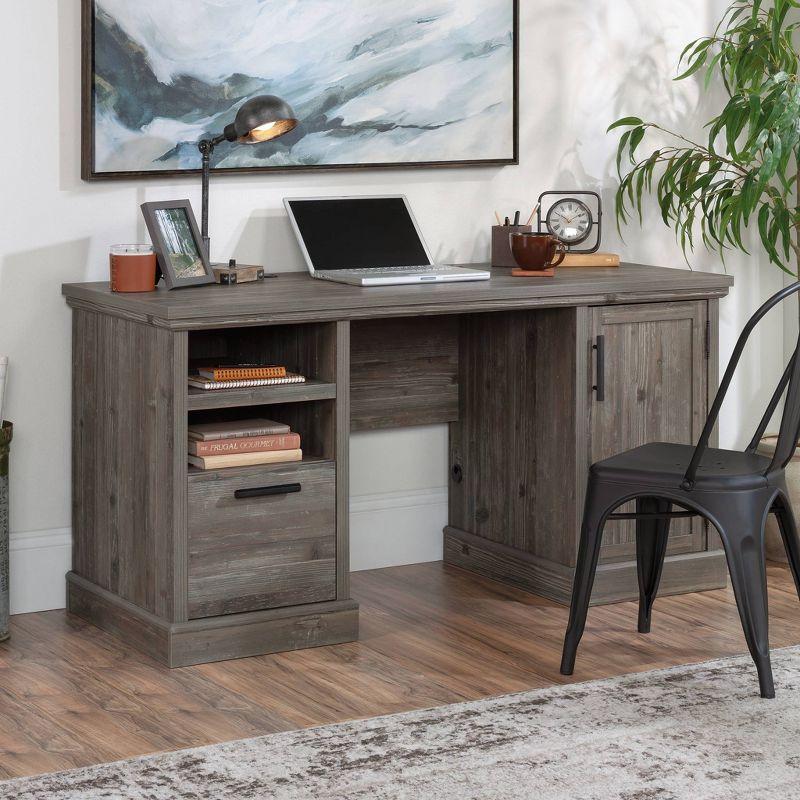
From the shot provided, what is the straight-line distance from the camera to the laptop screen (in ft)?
12.1

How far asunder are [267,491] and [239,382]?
0.26 metres

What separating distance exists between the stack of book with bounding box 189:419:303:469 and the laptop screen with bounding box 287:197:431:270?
59cm

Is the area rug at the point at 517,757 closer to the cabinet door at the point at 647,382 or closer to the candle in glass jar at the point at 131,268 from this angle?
the cabinet door at the point at 647,382

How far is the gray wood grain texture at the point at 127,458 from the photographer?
310cm

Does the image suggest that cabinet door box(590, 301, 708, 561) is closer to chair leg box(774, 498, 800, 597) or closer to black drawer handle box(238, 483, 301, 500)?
chair leg box(774, 498, 800, 597)

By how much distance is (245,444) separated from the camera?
3201 millimetres

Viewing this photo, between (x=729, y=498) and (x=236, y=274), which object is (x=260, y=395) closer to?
(x=236, y=274)

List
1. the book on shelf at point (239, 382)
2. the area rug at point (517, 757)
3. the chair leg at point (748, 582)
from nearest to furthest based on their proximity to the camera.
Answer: the area rug at point (517, 757) → the chair leg at point (748, 582) → the book on shelf at point (239, 382)

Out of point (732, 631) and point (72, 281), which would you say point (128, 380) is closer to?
point (72, 281)

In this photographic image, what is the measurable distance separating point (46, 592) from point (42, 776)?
1.10 meters

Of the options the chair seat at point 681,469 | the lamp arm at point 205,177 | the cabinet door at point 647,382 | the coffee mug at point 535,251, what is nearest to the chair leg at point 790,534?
the chair seat at point 681,469

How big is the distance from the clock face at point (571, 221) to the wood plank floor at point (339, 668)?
1014 mm

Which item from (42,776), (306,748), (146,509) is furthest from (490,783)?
(146,509)

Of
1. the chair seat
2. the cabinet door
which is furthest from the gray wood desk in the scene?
the chair seat
